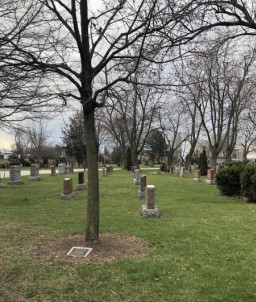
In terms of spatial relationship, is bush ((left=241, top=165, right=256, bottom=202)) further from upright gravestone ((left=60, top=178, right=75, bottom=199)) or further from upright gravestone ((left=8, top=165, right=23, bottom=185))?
upright gravestone ((left=8, top=165, right=23, bottom=185))

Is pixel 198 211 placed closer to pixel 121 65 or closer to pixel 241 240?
pixel 241 240

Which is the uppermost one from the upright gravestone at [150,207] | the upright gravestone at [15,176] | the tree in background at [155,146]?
the tree in background at [155,146]

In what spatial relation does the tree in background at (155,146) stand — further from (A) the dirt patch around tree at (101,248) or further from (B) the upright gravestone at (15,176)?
(A) the dirt patch around tree at (101,248)

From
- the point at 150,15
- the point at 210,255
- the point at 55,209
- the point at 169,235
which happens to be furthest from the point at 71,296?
the point at 55,209

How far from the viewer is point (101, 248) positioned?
700cm

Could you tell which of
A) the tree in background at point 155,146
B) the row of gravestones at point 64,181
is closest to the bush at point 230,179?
the row of gravestones at point 64,181

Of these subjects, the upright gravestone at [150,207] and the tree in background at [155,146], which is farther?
the tree in background at [155,146]

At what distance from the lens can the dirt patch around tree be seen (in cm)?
649

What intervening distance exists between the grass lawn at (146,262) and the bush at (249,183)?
2619mm

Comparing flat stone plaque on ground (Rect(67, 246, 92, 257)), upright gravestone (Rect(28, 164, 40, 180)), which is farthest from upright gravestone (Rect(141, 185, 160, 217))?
upright gravestone (Rect(28, 164, 40, 180))

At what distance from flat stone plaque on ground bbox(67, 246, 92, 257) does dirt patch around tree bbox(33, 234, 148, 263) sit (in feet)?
0.23

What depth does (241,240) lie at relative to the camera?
8.00 metres

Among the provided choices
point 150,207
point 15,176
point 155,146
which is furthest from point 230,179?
point 155,146

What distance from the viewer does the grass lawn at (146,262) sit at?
16.4ft
